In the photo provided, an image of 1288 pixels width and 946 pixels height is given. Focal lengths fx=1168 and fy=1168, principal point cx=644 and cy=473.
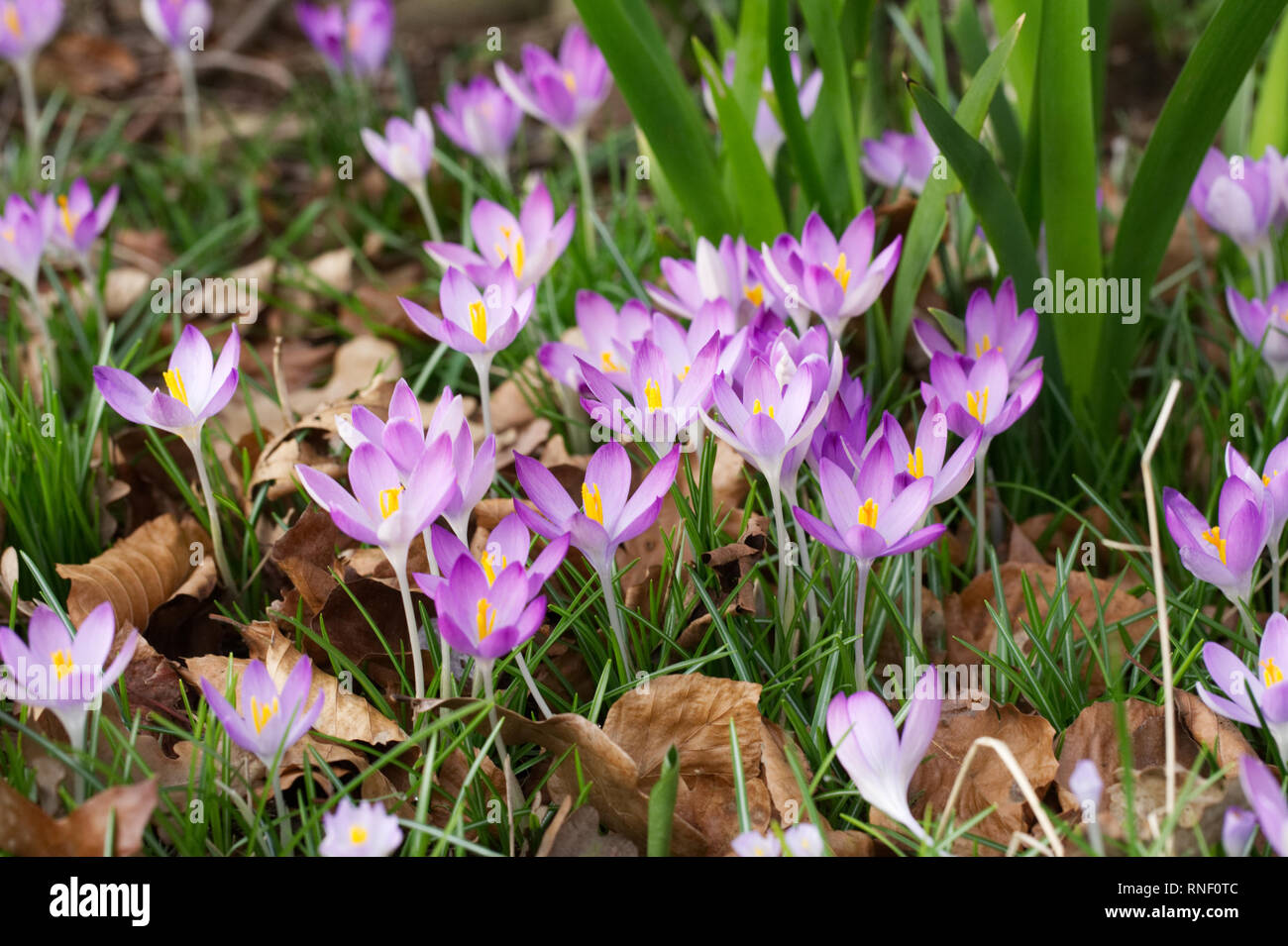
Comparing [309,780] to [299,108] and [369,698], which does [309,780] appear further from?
[299,108]

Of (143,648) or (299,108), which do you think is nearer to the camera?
(143,648)

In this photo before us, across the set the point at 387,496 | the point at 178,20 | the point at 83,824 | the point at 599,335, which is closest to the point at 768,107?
the point at 599,335

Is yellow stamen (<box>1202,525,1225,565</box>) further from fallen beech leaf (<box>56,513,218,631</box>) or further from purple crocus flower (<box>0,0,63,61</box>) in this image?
purple crocus flower (<box>0,0,63,61</box>)

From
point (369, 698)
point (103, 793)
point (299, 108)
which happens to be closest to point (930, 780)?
point (369, 698)

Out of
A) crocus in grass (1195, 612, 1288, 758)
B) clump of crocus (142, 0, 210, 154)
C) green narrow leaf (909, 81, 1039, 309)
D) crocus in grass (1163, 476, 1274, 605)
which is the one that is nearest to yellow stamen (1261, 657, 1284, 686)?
crocus in grass (1195, 612, 1288, 758)

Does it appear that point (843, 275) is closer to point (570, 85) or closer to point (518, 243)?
point (518, 243)
